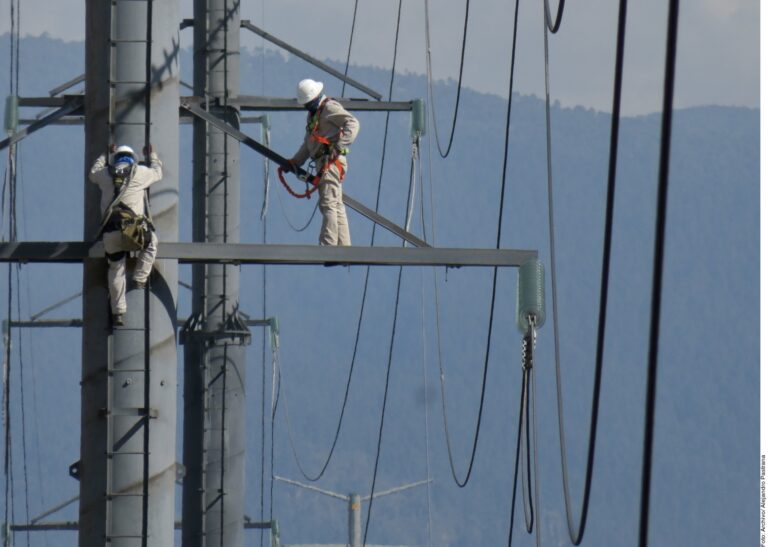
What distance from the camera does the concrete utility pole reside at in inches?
987

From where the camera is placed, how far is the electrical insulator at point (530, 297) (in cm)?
1455

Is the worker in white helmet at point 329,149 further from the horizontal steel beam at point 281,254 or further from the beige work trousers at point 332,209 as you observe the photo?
the horizontal steel beam at point 281,254

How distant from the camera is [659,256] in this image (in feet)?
25.3

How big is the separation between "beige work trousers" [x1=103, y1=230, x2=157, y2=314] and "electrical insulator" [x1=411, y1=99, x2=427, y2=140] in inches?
502

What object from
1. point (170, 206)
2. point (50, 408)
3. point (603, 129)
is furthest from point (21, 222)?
point (170, 206)

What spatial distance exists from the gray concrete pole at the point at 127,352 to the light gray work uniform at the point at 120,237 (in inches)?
4.9

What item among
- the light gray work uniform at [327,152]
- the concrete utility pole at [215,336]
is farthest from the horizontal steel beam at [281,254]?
the concrete utility pole at [215,336]

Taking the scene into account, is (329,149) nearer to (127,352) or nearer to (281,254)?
(281,254)

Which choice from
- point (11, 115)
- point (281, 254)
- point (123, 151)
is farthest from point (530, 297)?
point (11, 115)

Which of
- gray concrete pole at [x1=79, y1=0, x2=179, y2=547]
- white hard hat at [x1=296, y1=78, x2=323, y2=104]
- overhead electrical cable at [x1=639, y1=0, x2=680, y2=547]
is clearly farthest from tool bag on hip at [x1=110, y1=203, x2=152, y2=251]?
overhead electrical cable at [x1=639, y1=0, x2=680, y2=547]

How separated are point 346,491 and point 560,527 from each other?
17.8m

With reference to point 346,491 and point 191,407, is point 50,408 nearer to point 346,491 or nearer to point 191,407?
point 346,491

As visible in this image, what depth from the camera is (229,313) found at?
25.6 meters

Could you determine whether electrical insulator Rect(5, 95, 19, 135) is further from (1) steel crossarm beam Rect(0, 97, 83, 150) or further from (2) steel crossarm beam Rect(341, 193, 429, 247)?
(2) steel crossarm beam Rect(341, 193, 429, 247)
